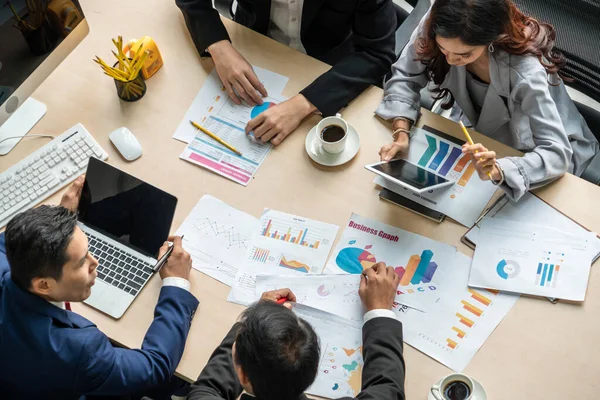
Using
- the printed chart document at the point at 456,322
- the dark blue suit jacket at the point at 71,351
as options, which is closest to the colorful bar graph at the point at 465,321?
the printed chart document at the point at 456,322

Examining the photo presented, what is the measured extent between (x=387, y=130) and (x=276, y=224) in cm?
39

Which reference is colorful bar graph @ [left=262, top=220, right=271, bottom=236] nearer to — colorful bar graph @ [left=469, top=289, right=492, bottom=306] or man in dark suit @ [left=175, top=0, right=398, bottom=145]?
man in dark suit @ [left=175, top=0, right=398, bottom=145]

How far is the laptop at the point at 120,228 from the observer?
1.44 meters

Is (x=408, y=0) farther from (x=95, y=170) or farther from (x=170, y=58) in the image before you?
(x=95, y=170)

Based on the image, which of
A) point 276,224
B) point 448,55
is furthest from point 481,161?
point 276,224

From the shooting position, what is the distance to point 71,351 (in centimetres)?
127

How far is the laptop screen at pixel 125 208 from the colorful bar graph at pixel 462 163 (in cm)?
70

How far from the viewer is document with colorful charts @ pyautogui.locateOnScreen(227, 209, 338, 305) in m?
1.44

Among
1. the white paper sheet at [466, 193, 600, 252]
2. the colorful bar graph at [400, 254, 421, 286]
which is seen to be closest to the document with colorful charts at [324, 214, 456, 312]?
the colorful bar graph at [400, 254, 421, 286]

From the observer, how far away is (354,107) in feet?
5.44

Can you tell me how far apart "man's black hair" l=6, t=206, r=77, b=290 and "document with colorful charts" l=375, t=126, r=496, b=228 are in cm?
75

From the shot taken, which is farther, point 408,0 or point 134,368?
point 408,0

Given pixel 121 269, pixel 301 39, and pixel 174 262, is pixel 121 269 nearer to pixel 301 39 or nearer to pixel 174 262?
pixel 174 262

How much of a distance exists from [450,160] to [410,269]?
315 mm
